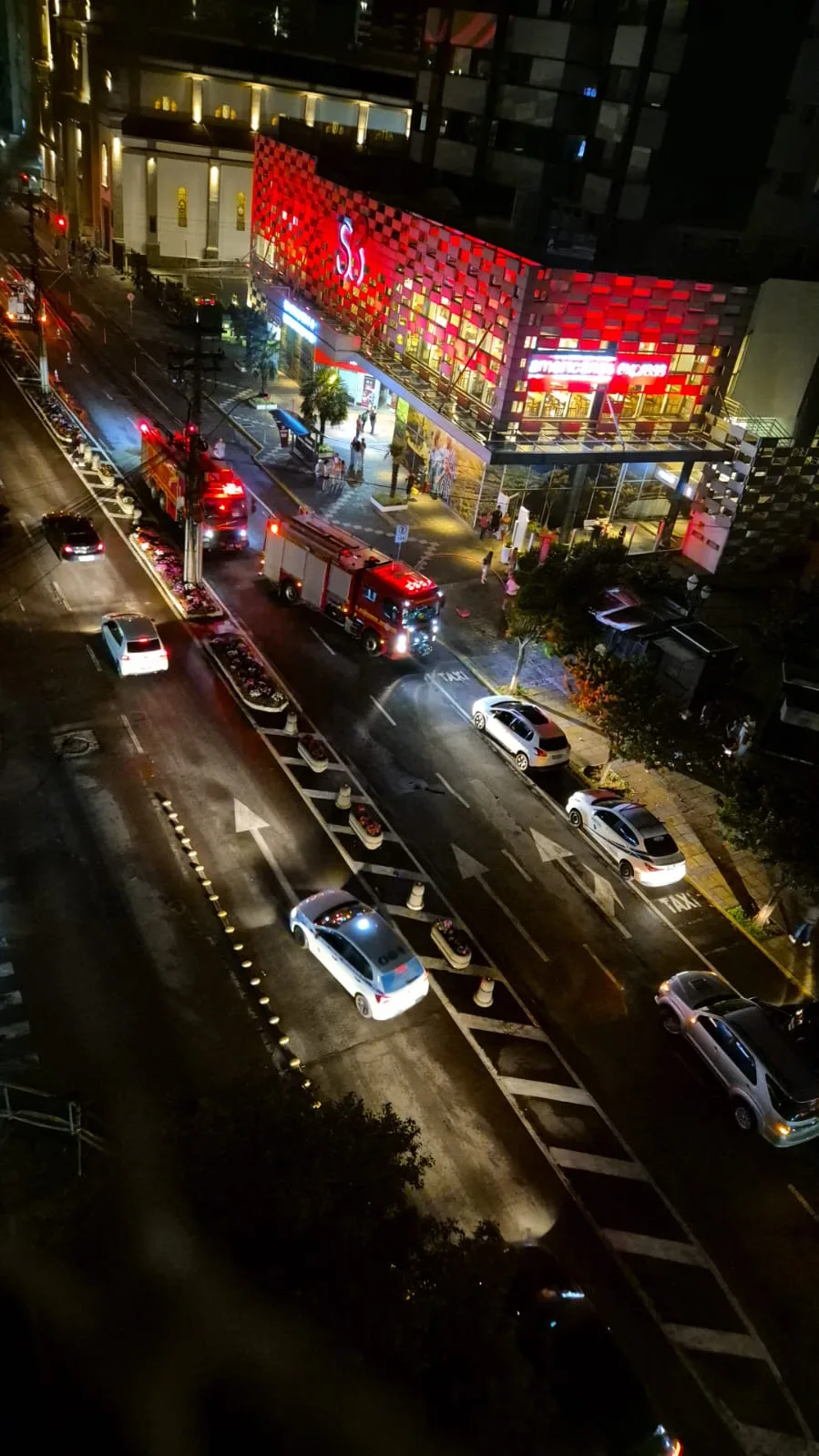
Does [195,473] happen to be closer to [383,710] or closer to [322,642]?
[322,642]

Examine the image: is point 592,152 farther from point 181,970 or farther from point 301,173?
point 181,970

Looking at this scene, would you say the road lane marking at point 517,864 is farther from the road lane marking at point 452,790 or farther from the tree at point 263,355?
the tree at point 263,355

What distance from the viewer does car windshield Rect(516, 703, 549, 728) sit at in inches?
1237

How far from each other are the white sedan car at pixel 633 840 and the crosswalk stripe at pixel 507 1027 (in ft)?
22.7

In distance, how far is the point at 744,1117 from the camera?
21047 millimetres

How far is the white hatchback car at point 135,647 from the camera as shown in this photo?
105 feet

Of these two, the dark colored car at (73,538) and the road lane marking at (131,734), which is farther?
the dark colored car at (73,538)

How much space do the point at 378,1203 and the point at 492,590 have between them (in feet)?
106

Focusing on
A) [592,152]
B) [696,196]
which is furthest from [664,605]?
[592,152]

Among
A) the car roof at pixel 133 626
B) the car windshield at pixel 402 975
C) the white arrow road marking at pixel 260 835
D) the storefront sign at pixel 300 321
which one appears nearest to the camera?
the car windshield at pixel 402 975

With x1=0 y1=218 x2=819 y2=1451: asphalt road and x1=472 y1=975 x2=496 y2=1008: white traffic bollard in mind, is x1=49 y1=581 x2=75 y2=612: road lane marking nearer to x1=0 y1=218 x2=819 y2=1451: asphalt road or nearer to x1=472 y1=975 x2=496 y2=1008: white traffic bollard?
x1=0 y1=218 x2=819 y2=1451: asphalt road

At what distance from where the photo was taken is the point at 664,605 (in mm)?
37562

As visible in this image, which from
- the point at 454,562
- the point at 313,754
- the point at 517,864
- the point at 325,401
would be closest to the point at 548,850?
the point at 517,864

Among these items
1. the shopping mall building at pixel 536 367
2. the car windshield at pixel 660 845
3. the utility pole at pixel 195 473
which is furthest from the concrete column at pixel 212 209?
the car windshield at pixel 660 845
